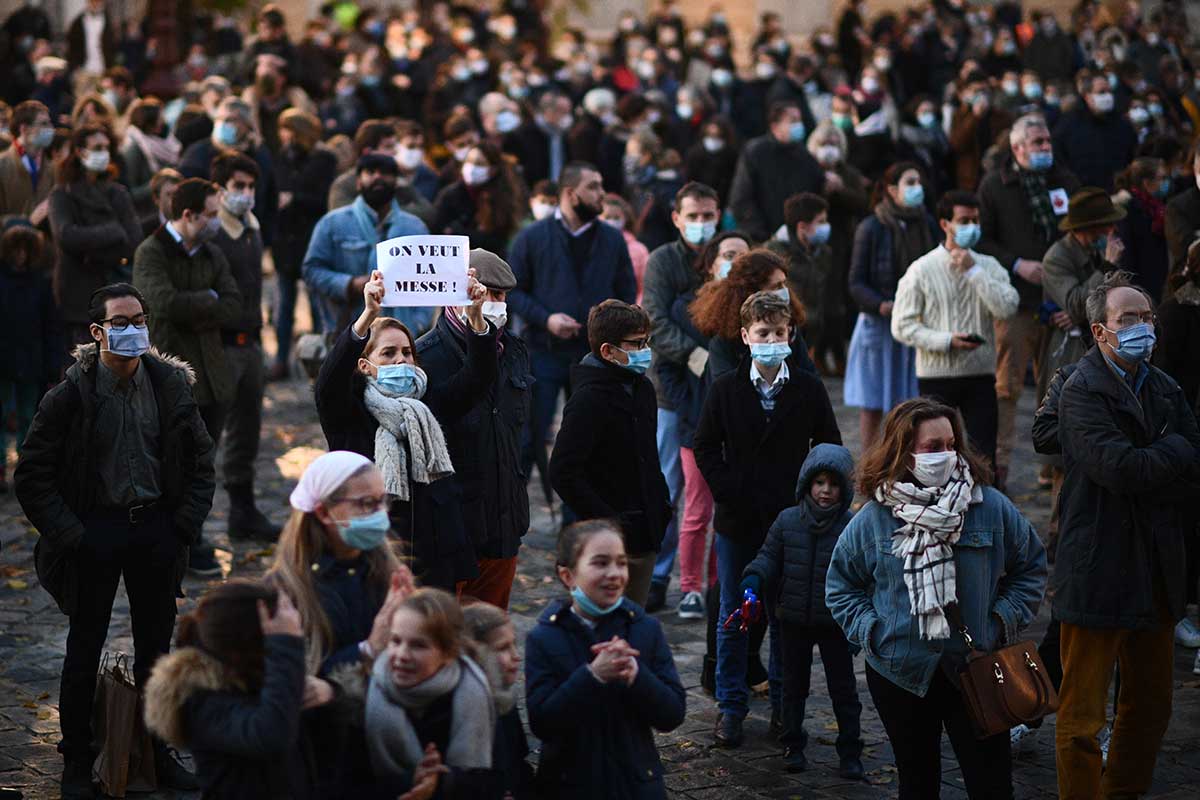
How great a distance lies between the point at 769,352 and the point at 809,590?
1161 mm

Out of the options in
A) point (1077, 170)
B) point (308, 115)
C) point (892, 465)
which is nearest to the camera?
point (892, 465)

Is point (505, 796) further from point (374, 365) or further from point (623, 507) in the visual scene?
point (623, 507)

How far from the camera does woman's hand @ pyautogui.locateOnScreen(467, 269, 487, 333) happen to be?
7598 mm

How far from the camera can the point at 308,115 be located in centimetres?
1562

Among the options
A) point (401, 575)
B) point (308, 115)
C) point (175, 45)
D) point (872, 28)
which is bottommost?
point (401, 575)

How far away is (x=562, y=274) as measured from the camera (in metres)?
11.1

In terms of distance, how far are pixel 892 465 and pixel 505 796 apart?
201 cm

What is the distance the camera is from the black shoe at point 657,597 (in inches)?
397

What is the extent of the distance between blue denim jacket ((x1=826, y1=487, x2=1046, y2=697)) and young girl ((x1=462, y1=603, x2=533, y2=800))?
59.6 inches

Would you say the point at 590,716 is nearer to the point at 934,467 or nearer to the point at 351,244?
the point at 934,467

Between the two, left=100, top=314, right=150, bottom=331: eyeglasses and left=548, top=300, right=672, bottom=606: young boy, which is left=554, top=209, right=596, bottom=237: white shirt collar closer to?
left=548, top=300, right=672, bottom=606: young boy

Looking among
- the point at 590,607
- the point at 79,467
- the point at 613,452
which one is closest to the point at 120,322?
the point at 79,467

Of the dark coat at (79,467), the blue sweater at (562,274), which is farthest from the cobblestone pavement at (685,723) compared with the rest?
the blue sweater at (562,274)

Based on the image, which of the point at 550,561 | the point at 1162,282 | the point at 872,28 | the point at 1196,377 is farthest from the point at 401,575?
the point at 872,28
